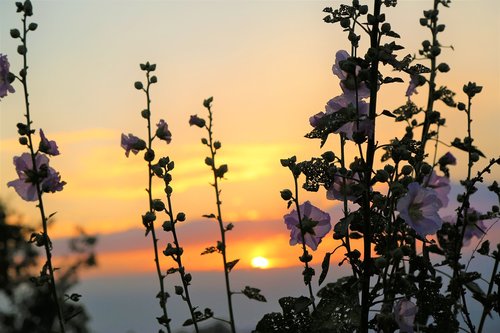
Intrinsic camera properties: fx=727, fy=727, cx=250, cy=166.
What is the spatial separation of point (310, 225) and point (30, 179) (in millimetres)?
1329

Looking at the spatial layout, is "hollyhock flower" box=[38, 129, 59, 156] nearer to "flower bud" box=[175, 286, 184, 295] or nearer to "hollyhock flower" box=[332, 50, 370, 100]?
"flower bud" box=[175, 286, 184, 295]

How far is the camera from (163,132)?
11.9ft

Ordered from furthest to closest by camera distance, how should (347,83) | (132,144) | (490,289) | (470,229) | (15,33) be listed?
(470,229) < (132,144) < (490,289) < (15,33) < (347,83)

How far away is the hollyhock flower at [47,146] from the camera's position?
3.38m

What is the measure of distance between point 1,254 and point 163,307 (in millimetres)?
15264

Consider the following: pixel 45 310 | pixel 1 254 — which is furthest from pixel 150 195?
pixel 1 254

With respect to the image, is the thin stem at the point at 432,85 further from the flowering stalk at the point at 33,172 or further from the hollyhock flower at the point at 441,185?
the flowering stalk at the point at 33,172

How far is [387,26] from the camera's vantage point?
8.09 ft

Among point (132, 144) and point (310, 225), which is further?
point (132, 144)

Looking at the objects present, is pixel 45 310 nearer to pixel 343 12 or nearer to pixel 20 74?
pixel 20 74

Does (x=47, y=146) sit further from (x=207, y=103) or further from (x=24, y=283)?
(x=24, y=283)

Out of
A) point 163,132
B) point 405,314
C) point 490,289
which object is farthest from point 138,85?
point 490,289

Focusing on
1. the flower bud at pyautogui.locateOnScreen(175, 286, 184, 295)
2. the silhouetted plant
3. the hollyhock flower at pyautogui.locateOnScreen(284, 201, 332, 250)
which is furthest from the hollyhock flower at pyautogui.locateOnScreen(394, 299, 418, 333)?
the silhouetted plant

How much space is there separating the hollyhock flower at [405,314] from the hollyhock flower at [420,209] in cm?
25
